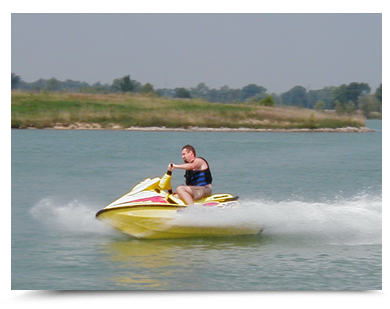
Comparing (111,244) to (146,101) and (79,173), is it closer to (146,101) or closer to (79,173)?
(79,173)

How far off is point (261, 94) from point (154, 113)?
6479 mm

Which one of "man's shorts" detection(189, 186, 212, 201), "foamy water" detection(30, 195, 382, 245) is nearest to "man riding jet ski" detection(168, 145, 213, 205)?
"man's shorts" detection(189, 186, 212, 201)

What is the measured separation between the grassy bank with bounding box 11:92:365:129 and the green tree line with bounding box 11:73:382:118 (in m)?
0.55

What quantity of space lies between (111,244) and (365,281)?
3260mm

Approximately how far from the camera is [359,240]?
9.40 meters

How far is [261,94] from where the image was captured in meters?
40.6

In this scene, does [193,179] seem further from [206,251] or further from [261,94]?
[261,94]

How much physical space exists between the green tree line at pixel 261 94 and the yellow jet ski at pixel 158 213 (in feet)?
80.1

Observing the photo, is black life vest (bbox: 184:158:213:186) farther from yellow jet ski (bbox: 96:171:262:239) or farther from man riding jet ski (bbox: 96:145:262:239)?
yellow jet ski (bbox: 96:171:262:239)

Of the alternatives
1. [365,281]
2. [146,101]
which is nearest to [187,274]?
[365,281]

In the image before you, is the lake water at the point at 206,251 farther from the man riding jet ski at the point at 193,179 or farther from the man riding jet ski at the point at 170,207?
the man riding jet ski at the point at 193,179

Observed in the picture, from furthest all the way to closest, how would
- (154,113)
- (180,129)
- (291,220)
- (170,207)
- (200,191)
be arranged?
(154,113), (180,129), (291,220), (200,191), (170,207)

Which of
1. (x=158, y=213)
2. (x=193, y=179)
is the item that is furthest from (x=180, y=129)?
(x=158, y=213)
